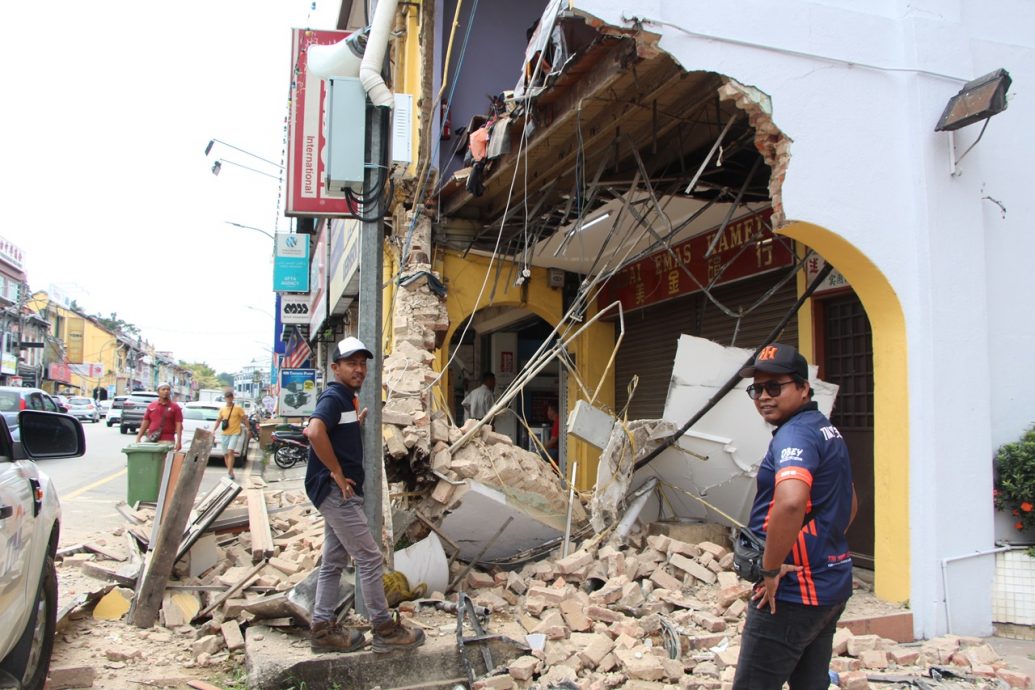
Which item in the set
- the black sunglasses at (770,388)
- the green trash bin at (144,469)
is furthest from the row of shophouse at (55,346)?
the black sunglasses at (770,388)

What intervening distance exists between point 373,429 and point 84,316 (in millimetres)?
74939

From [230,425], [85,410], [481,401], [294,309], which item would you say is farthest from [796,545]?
[85,410]

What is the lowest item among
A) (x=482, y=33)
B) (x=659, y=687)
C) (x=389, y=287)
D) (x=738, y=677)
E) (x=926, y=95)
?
(x=659, y=687)

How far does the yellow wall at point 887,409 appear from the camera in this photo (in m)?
5.21

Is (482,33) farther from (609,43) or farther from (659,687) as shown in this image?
(659,687)

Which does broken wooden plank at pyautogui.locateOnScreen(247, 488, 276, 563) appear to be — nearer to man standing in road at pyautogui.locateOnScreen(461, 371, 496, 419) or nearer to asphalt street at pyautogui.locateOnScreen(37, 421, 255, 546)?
asphalt street at pyautogui.locateOnScreen(37, 421, 255, 546)

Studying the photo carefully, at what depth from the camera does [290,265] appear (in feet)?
76.7

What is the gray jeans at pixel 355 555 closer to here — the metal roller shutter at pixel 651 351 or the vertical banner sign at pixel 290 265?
the metal roller shutter at pixel 651 351

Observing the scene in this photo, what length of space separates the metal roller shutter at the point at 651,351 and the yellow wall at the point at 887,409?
377 cm

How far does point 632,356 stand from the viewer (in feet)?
35.4

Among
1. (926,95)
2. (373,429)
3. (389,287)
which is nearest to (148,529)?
(373,429)

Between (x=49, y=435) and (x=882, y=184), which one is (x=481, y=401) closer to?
(x=882, y=184)

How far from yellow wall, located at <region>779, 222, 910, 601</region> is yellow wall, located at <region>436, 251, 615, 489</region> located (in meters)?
4.84

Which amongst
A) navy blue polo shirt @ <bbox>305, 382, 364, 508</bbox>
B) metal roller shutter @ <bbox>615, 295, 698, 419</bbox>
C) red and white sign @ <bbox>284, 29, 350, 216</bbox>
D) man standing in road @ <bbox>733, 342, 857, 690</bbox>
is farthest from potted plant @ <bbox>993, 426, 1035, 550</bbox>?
red and white sign @ <bbox>284, 29, 350, 216</bbox>
